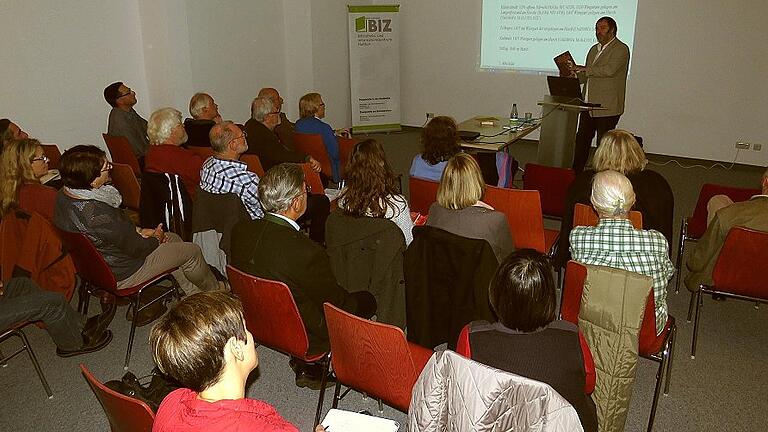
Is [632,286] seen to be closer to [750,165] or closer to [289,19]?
[750,165]

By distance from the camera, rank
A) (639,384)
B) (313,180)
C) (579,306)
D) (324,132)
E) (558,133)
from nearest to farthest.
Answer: (579,306) < (639,384) < (313,180) < (324,132) < (558,133)

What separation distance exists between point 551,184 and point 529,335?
2.83 m

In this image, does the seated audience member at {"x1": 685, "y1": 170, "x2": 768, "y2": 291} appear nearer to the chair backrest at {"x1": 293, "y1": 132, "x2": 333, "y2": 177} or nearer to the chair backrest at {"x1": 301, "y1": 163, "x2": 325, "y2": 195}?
the chair backrest at {"x1": 301, "y1": 163, "x2": 325, "y2": 195}

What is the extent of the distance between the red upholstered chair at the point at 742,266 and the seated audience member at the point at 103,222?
3.13 metres

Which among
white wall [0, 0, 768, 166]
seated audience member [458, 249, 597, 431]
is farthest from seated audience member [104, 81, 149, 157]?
seated audience member [458, 249, 597, 431]

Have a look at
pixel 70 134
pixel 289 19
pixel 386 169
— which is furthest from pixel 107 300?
pixel 289 19

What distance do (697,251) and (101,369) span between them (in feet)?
11.6

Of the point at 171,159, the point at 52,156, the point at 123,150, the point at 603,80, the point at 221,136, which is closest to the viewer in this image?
the point at 221,136

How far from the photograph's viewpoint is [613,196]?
2926mm

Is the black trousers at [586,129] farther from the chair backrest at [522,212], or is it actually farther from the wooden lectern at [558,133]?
the chair backrest at [522,212]

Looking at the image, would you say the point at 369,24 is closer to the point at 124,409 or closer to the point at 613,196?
the point at 613,196

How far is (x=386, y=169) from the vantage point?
3.41m

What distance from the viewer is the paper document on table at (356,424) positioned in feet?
6.23

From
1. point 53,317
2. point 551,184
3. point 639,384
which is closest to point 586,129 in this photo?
point 551,184
